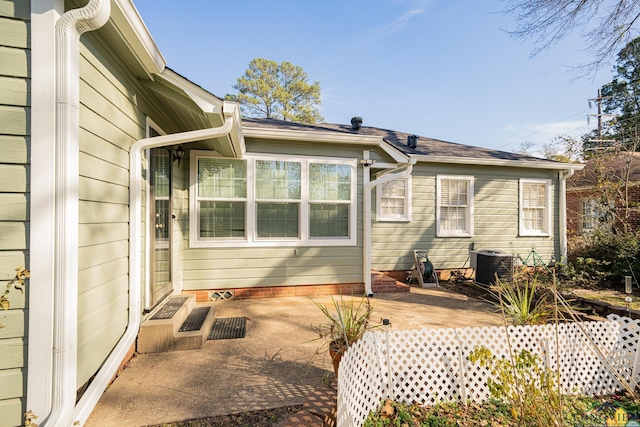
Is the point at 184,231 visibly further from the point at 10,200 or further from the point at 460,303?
the point at 460,303

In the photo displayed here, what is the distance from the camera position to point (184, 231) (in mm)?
4793

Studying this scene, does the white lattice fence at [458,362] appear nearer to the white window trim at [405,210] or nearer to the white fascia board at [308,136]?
the white fascia board at [308,136]

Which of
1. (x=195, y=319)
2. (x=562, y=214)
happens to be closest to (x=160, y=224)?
(x=195, y=319)

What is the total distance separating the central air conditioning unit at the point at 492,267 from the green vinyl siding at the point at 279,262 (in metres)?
2.73

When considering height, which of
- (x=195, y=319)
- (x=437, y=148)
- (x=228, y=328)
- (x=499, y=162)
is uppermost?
(x=437, y=148)

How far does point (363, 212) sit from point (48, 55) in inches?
176

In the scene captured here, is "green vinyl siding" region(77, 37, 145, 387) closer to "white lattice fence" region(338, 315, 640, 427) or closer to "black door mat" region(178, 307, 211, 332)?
"black door mat" region(178, 307, 211, 332)

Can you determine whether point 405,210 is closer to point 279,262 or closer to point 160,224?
point 279,262

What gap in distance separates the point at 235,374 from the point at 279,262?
2.58m

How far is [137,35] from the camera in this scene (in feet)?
7.13

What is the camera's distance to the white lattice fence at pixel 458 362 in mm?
1898

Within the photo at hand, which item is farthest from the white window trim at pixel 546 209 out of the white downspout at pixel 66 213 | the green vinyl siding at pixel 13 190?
the green vinyl siding at pixel 13 190

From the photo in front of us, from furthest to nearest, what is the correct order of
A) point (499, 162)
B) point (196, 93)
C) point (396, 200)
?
1. point (499, 162)
2. point (396, 200)
3. point (196, 93)

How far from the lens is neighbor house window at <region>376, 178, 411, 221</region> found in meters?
6.95
